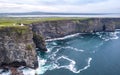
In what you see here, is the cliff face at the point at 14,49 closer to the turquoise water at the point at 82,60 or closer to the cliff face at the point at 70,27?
the turquoise water at the point at 82,60

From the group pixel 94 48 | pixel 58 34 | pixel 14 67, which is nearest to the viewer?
pixel 14 67

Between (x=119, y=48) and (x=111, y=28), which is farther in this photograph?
(x=111, y=28)

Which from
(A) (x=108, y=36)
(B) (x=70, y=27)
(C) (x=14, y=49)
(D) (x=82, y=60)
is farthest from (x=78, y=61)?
(B) (x=70, y=27)

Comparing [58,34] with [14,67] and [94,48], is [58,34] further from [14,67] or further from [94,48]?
[14,67]

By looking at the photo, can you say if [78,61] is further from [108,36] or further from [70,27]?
[70,27]

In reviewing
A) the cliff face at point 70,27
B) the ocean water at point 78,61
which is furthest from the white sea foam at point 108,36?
the ocean water at point 78,61

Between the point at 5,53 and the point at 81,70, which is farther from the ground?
the point at 5,53

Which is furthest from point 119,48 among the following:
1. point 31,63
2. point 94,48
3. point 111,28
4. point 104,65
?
point 111,28

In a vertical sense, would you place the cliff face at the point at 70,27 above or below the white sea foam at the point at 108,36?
above
